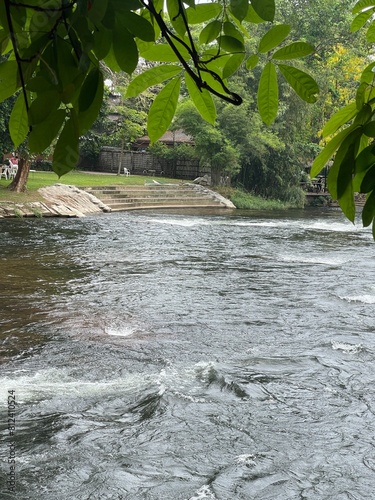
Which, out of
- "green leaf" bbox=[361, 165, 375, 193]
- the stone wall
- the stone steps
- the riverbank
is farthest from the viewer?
the stone wall

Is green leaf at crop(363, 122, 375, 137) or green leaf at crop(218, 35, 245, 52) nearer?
green leaf at crop(363, 122, 375, 137)

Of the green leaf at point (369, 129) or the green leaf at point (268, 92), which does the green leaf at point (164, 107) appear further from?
the green leaf at point (369, 129)

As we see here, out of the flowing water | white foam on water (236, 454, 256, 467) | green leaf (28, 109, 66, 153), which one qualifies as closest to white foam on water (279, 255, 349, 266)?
the flowing water

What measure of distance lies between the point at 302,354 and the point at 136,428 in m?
2.52

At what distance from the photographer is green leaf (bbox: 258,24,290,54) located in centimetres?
114

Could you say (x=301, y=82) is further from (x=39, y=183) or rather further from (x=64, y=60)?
(x=39, y=183)

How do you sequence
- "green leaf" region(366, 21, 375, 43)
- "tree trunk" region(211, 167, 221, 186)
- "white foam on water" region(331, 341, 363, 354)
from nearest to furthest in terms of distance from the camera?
"green leaf" region(366, 21, 375, 43)
"white foam on water" region(331, 341, 363, 354)
"tree trunk" region(211, 167, 221, 186)

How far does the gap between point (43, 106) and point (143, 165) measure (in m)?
34.4

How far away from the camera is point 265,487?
4.46 m

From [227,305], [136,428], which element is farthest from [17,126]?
[227,305]

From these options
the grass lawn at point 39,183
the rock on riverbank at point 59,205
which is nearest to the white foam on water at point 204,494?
the rock on riverbank at point 59,205

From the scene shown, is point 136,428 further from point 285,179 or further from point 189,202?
point 285,179

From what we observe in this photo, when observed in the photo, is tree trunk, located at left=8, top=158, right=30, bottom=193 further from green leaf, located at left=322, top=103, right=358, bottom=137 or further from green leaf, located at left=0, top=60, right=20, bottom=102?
green leaf, located at left=0, top=60, right=20, bottom=102

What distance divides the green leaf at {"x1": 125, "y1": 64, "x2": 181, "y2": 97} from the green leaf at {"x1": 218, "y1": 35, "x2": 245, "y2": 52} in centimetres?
16
